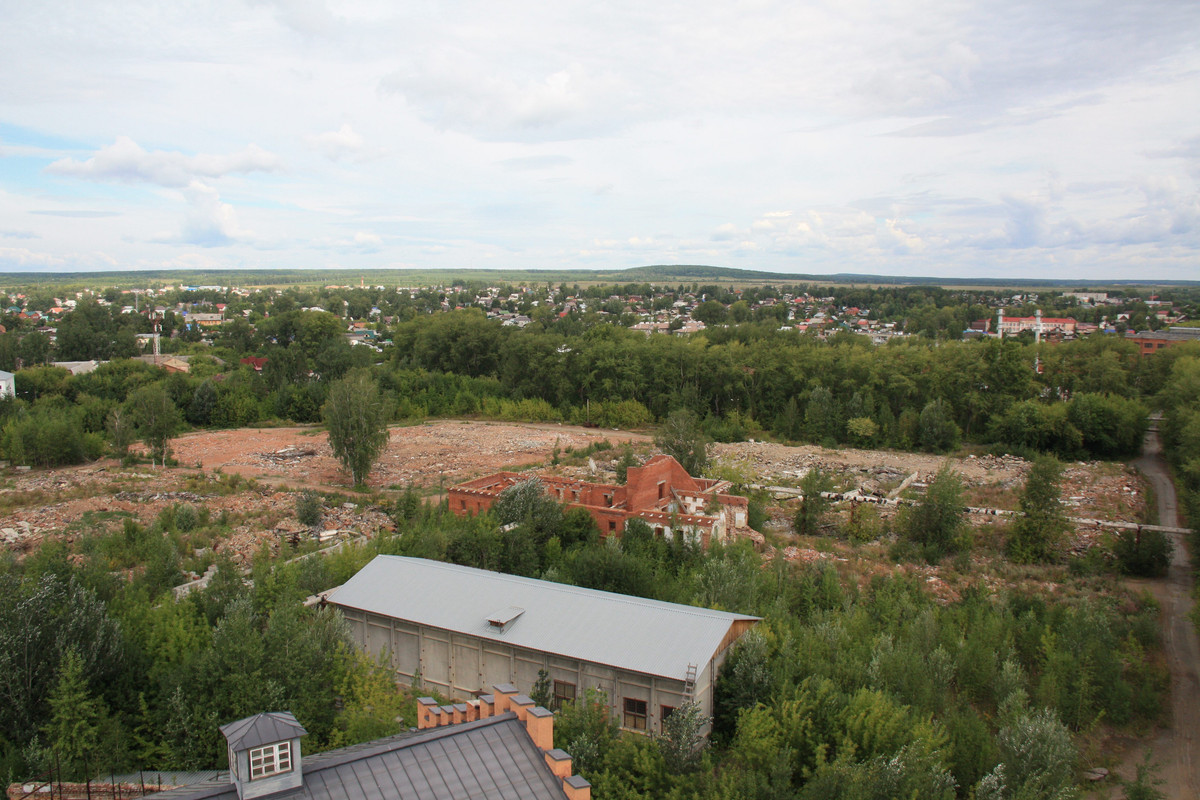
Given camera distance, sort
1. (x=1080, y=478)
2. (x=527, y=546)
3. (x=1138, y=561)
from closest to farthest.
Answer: (x=527, y=546), (x=1138, y=561), (x=1080, y=478)

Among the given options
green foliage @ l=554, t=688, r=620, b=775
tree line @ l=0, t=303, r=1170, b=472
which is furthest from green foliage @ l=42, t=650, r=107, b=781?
tree line @ l=0, t=303, r=1170, b=472

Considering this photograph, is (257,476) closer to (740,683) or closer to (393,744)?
(740,683)

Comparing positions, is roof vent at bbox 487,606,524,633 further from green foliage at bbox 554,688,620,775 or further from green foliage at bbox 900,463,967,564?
green foliage at bbox 900,463,967,564

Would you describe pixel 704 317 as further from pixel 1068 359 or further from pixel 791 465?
pixel 791 465

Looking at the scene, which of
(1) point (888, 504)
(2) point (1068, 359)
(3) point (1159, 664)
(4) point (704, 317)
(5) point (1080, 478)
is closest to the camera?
(3) point (1159, 664)

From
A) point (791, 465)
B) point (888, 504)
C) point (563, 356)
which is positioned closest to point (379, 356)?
point (563, 356)

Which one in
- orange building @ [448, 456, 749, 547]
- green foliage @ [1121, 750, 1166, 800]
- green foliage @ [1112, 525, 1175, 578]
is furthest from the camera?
green foliage @ [1112, 525, 1175, 578]

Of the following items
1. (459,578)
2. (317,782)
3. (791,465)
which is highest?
→ (317,782)
